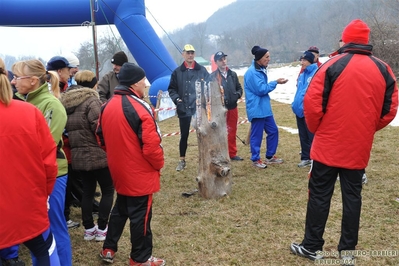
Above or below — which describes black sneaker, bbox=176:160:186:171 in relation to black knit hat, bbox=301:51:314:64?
below

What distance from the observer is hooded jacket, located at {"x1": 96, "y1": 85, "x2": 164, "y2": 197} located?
2855mm

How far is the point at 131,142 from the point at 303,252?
5.92 feet

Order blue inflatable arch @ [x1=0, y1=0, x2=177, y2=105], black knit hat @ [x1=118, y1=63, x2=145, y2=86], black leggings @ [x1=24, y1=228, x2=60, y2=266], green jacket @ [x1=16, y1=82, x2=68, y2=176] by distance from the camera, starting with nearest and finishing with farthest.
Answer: black leggings @ [x1=24, y1=228, x2=60, y2=266] → green jacket @ [x1=16, y1=82, x2=68, y2=176] → black knit hat @ [x1=118, y1=63, x2=145, y2=86] → blue inflatable arch @ [x1=0, y1=0, x2=177, y2=105]

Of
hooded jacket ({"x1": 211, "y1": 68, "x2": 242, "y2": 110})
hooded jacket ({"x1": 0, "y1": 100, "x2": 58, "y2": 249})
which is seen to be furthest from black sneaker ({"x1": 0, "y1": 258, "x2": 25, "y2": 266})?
hooded jacket ({"x1": 211, "y1": 68, "x2": 242, "y2": 110})

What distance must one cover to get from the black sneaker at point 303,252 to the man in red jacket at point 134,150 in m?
1.31

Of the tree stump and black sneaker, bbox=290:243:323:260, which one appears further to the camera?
the tree stump

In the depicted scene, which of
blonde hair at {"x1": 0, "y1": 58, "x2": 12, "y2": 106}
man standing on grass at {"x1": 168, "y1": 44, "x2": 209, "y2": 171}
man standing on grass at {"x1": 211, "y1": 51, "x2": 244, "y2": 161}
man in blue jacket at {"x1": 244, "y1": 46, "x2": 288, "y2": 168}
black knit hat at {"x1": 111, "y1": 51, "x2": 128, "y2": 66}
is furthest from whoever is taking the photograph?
man standing on grass at {"x1": 211, "y1": 51, "x2": 244, "y2": 161}

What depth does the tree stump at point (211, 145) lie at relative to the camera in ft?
15.4

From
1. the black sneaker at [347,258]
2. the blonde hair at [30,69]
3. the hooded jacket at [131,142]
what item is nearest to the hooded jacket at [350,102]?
the black sneaker at [347,258]

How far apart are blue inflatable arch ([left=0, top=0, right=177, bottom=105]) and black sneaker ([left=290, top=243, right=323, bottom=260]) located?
8.63 metres

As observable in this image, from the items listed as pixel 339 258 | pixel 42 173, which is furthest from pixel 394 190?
pixel 42 173

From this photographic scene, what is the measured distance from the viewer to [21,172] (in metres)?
2.07

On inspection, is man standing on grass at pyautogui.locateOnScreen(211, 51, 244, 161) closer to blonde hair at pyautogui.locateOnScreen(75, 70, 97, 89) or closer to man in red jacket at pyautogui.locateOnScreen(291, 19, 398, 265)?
blonde hair at pyautogui.locateOnScreen(75, 70, 97, 89)

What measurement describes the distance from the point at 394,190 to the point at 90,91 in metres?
3.95
